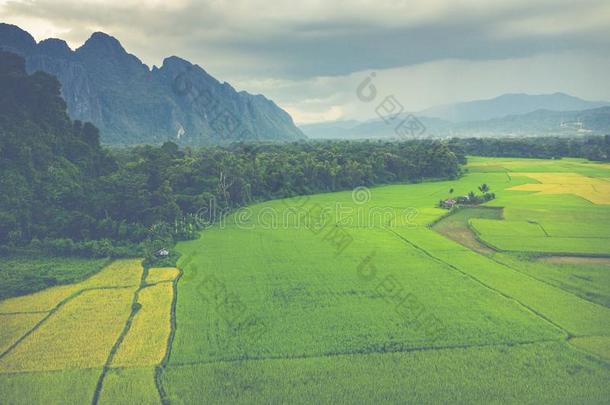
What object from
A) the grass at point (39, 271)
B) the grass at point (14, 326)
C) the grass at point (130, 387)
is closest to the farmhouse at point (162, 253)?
the grass at point (39, 271)

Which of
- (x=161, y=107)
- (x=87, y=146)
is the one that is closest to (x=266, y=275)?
(x=87, y=146)

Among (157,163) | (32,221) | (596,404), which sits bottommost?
(596,404)

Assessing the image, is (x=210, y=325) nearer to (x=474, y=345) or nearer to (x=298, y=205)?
(x=474, y=345)

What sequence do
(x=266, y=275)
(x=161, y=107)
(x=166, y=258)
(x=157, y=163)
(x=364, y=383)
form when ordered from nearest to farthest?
1. (x=364, y=383)
2. (x=266, y=275)
3. (x=166, y=258)
4. (x=157, y=163)
5. (x=161, y=107)

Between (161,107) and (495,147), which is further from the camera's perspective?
(161,107)

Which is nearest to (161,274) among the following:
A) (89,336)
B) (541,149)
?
(89,336)

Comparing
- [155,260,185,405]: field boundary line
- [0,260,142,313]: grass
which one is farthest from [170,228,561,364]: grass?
[0,260,142,313]: grass

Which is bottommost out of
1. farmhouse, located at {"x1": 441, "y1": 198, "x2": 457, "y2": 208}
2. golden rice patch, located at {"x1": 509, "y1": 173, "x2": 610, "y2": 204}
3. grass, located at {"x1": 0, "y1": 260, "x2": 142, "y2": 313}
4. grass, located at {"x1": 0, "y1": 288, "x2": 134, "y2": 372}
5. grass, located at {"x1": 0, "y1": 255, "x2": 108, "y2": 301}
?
grass, located at {"x1": 0, "y1": 288, "x2": 134, "y2": 372}

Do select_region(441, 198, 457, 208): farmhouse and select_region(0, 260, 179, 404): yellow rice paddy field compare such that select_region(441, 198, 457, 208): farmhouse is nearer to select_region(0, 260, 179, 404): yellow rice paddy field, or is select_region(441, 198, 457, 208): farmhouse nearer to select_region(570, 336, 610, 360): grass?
select_region(570, 336, 610, 360): grass
